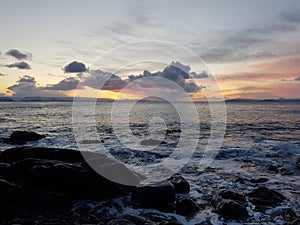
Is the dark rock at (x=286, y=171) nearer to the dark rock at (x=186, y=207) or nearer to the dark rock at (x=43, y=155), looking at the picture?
the dark rock at (x=186, y=207)

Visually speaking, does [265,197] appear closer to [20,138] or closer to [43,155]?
[43,155]

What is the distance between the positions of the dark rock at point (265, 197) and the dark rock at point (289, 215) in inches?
29.4

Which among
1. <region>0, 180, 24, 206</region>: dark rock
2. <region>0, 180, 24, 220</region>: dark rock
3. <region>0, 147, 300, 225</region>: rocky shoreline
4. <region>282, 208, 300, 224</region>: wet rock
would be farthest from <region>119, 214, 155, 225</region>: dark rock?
<region>282, 208, 300, 224</region>: wet rock

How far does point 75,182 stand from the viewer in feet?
29.3

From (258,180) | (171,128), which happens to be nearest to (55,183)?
(258,180)

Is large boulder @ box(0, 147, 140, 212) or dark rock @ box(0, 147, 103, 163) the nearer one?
large boulder @ box(0, 147, 140, 212)

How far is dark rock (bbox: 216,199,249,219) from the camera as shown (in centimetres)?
748

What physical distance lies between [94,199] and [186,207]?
3.03 m

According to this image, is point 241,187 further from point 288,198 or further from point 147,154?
point 147,154

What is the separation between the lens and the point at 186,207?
8055mm

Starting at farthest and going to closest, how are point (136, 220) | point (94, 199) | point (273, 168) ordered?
point (273, 168) → point (94, 199) → point (136, 220)

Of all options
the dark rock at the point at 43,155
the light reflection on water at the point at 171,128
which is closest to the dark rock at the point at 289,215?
the dark rock at the point at 43,155

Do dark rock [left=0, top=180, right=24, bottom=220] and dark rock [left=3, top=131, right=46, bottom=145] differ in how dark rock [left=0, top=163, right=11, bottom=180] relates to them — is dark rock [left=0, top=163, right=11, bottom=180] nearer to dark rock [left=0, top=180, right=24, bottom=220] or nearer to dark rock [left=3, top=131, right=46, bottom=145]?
dark rock [left=0, top=180, right=24, bottom=220]

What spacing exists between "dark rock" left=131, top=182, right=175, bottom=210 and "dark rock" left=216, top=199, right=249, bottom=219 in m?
1.55
